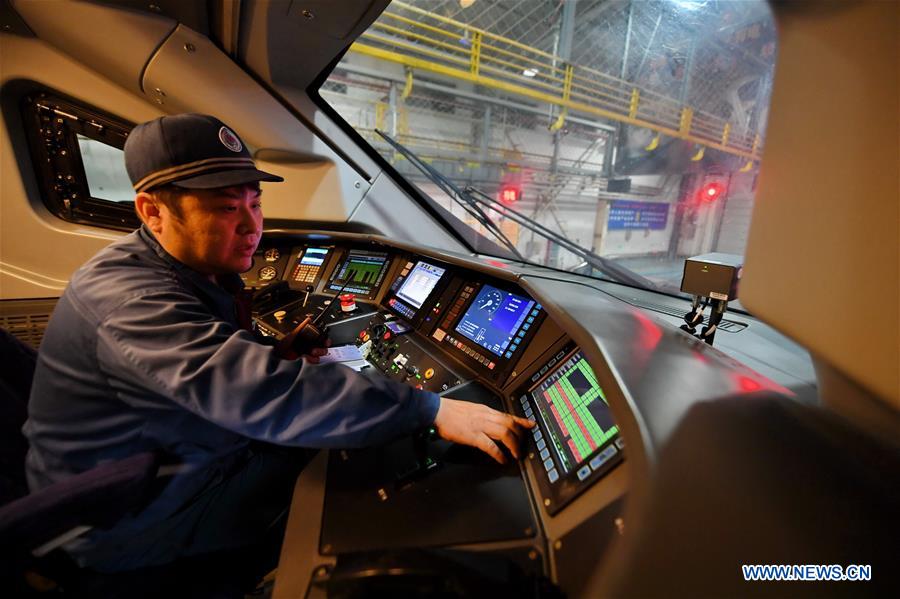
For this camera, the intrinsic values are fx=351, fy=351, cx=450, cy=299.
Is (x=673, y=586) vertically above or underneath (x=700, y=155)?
underneath

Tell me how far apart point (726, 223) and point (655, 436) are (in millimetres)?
1302

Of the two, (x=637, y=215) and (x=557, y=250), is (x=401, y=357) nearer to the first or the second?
(x=557, y=250)

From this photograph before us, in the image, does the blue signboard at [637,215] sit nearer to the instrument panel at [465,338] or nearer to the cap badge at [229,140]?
the instrument panel at [465,338]

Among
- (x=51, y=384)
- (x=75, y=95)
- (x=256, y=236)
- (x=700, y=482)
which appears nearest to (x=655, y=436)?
(x=700, y=482)

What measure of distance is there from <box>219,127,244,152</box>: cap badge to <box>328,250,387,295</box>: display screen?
43.9 inches

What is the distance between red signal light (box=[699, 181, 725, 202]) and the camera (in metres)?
1.41

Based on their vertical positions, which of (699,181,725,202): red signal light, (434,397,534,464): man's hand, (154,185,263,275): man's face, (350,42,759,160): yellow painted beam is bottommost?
(434,397,534,464): man's hand

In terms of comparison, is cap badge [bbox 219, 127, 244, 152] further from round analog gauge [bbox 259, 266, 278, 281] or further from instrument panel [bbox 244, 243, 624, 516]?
round analog gauge [bbox 259, 266, 278, 281]

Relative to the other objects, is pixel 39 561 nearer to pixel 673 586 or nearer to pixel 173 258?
pixel 173 258

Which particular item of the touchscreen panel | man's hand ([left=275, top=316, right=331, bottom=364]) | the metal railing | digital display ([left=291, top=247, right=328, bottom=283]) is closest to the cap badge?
man's hand ([left=275, top=316, right=331, bottom=364])

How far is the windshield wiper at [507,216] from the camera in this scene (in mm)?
1652

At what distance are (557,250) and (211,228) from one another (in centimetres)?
155

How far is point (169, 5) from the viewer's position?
5.84 feet

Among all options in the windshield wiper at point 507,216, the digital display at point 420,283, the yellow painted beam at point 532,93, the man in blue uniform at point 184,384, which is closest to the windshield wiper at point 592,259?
the windshield wiper at point 507,216
